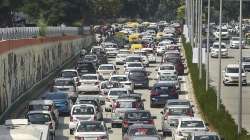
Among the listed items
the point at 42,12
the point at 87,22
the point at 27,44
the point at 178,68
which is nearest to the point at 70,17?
the point at 42,12

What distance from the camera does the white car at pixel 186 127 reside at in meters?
33.6

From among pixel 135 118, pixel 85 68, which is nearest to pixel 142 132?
pixel 135 118

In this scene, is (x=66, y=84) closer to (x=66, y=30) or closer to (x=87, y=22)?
(x=66, y=30)

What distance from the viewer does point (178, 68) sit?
233ft

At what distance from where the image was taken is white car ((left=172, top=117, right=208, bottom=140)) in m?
33.6

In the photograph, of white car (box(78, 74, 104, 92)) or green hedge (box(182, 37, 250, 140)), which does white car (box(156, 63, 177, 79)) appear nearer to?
green hedge (box(182, 37, 250, 140))

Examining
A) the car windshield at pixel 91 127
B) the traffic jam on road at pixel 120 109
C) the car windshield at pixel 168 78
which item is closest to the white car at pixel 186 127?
the traffic jam on road at pixel 120 109

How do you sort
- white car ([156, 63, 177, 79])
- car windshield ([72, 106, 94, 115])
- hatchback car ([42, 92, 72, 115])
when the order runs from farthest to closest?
white car ([156, 63, 177, 79]), hatchback car ([42, 92, 72, 115]), car windshield ([72, 106, 94, 115])

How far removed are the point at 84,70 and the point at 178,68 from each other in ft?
26.2

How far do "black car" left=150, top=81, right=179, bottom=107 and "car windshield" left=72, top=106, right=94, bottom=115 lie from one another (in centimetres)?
1048

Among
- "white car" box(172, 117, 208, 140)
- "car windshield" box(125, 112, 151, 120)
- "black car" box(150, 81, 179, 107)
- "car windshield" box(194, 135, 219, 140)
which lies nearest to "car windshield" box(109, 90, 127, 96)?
"black car" box(150, 81, 179, 107)

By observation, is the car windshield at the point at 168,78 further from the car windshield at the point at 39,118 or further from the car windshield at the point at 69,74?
the car windshield at the point at 39,118

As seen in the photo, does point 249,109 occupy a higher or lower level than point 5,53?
lower

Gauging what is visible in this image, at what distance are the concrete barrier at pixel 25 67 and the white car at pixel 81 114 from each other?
13.5 ft
